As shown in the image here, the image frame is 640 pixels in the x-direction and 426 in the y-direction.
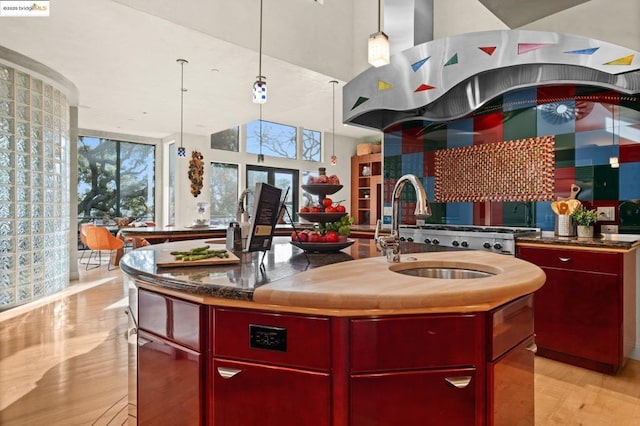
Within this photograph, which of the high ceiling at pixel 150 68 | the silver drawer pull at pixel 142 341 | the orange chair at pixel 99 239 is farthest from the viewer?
the orange chair at pixel 99 239

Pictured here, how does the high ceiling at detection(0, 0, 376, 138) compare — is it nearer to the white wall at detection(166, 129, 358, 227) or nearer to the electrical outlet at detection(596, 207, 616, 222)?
the white wall at detection(166, 129, 358, 227)

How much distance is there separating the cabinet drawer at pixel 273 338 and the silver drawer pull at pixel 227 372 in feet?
0.13

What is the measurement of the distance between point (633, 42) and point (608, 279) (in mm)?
1891

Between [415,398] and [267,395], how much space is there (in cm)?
43

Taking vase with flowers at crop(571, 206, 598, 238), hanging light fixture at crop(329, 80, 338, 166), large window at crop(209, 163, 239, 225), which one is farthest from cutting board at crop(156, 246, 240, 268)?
large window at crop(209, 163, 239, 225)

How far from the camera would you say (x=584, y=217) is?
9.38 ft

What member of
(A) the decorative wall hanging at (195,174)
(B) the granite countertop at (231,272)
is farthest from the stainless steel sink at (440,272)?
(A) the decorative wall hanging at (195,174)

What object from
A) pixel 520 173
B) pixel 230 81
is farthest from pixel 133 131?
pixel 520 173

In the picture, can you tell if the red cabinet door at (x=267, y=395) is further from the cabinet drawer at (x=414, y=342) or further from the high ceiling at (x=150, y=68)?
the high ceiling at (x=150, y=68)

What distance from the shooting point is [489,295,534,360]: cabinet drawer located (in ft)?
3.74

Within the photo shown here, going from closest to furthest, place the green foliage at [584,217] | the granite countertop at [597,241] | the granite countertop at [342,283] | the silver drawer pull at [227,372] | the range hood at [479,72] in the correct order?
1. the granite countertop at [342,283]
2. the silver drawer pull at [227,372]
3. the granite countertop at [597,241]
4. the range hood at [479,72]
5. the green foliage at [584,217]

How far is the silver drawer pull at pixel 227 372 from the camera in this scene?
1107 millimetres

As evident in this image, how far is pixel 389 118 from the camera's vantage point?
4434 mm

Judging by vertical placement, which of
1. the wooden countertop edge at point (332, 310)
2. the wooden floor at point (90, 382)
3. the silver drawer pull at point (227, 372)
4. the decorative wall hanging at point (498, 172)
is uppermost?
the decorative wall hanging at point (498, 172)
